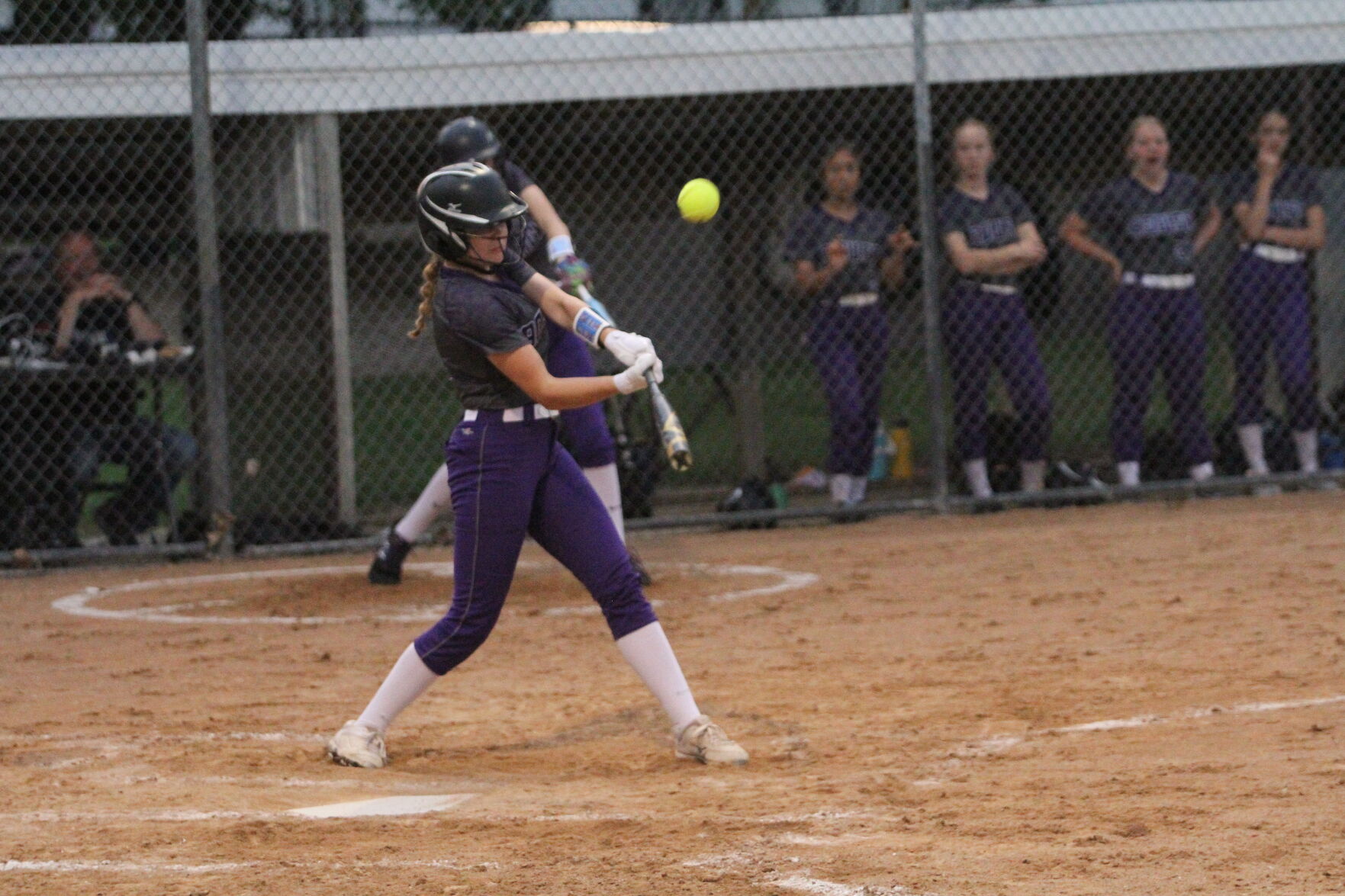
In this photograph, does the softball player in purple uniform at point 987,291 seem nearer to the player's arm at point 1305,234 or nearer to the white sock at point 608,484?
the player's arm at point 1305,234

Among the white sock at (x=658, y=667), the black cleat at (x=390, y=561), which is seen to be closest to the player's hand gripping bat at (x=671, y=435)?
the white sock at (x=658, y=667)

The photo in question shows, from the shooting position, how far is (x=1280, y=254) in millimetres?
10273

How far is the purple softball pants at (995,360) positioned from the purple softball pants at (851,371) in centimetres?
46

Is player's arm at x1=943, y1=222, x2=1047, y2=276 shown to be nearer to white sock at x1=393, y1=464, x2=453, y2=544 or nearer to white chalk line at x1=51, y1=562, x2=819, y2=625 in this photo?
white chalk line at x1=51, y1=562, x2=819, y2=625

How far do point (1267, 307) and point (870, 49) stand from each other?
109 inches

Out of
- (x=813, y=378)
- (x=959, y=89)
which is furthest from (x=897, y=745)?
(x=813, y=378)

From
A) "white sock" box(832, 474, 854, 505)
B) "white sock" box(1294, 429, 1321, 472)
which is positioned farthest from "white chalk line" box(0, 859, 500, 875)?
"white sock" box(1294, 429, 1321, 472)

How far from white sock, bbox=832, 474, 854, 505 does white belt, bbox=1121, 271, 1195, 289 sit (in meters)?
1.96

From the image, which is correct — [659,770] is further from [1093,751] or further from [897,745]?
[1093,751]

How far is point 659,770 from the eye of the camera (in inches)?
193

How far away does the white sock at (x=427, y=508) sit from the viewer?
7.49 metres

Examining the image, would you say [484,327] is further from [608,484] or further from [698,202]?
[608,484]

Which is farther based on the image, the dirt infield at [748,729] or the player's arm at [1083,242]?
the player's arm at [1083,242]

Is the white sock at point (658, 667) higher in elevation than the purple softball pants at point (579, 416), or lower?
lower
